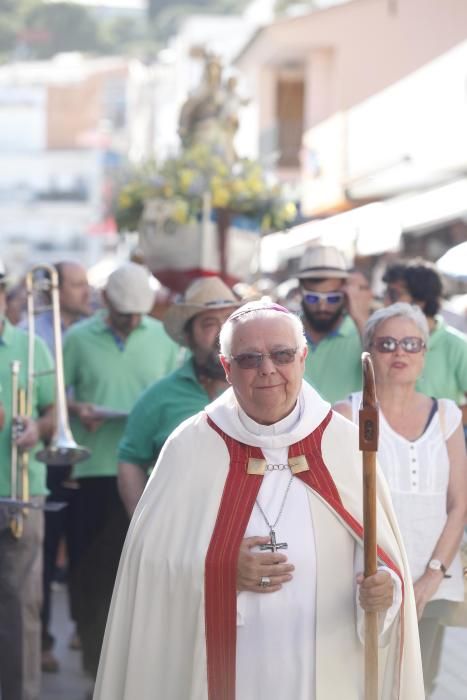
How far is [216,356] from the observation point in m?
7.05

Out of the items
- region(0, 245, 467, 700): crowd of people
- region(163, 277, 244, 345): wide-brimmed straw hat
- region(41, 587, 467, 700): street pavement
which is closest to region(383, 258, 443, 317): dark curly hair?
region(0, 245, 467, 700): crowd of people

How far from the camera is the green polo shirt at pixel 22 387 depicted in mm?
7797

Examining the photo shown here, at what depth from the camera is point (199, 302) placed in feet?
24.7

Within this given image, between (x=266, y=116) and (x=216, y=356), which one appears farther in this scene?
(x=266, y=116)

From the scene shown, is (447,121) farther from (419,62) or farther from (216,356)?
(216,356)

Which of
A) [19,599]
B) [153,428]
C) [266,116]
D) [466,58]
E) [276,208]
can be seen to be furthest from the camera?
[266,116]

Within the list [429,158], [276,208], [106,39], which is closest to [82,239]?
[106,39]

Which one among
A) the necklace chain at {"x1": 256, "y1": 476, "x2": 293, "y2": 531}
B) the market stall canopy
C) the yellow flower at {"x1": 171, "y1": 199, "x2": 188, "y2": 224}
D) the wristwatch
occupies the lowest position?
the wristwatch

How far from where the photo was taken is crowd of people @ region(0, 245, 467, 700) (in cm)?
497

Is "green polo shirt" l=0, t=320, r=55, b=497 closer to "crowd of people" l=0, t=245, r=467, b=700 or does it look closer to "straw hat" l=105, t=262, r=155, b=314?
"crowd of people" l=0, t=245, r=467, b=700

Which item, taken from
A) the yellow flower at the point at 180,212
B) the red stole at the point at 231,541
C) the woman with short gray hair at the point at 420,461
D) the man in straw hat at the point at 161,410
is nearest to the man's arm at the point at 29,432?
the man in straw hat at the point at 161,410

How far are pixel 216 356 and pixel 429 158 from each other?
13307mm

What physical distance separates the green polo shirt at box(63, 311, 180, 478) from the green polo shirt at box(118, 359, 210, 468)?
2.02 m

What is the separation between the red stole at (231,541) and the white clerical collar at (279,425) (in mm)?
35
